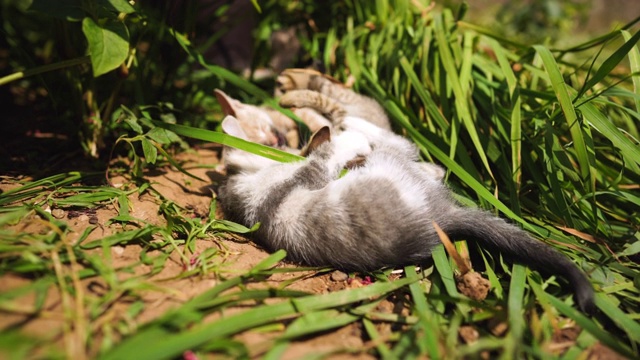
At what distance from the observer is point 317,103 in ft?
8.82

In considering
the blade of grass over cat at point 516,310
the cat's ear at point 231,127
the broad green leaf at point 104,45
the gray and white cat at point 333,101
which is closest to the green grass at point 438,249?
the blade of grass over cat at point 516,310

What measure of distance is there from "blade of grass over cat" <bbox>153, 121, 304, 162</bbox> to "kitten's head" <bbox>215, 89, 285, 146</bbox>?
405mm

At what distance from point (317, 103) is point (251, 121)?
486 millimetres

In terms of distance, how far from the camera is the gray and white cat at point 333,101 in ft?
8.66

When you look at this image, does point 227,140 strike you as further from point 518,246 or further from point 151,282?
point 518,246

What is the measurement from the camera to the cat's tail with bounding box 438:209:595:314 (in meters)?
1.50

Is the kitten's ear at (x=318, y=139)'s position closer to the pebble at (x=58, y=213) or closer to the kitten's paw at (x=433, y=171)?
the kitten's paw at (x=433, y=171)

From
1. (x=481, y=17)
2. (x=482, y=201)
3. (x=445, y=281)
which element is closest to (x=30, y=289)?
(x=445, y=281)

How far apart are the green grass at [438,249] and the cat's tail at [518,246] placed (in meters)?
0.07

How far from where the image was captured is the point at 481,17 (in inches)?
232

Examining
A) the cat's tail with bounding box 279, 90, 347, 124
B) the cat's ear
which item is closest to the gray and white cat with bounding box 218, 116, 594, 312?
the cat's ear

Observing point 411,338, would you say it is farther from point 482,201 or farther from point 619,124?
point 619,124

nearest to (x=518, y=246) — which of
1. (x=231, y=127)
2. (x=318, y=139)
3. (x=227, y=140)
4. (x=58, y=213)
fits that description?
(x=318, y=139)

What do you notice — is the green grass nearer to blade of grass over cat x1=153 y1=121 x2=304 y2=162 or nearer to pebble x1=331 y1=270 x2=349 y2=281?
blade of grass over cat x1=153 y1=121 x2=304 y2=162
